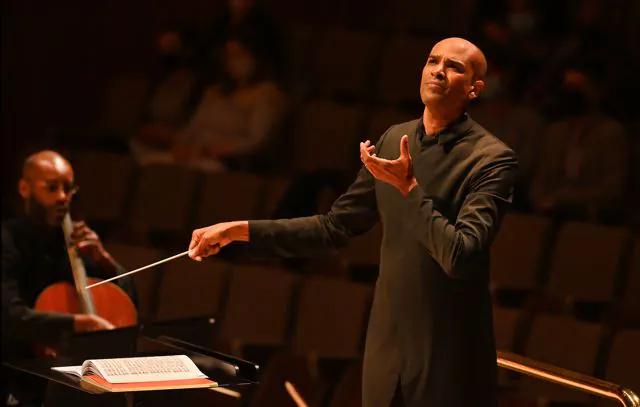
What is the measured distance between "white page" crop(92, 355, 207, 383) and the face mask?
2.05 metres

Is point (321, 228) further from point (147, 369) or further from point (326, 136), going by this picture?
point (326, 136)

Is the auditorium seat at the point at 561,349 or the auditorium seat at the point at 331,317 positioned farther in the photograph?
the auditorium seat at the point at 331,317

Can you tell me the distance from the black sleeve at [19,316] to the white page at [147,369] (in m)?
0.47

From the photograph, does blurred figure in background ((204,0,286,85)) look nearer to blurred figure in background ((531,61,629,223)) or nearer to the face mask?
the face mask

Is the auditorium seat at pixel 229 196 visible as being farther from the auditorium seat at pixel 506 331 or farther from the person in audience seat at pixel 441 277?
the person in audience seat at pixel 441 277

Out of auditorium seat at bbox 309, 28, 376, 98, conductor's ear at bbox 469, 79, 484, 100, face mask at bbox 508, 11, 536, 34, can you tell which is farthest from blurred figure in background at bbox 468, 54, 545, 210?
conductor's ear at bbox 469, 79, 484, 100

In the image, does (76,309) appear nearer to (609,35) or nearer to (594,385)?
(594,385)

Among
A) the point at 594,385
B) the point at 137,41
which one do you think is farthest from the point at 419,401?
the point at 137,41

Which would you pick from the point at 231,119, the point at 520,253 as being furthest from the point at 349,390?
the point at 231,119

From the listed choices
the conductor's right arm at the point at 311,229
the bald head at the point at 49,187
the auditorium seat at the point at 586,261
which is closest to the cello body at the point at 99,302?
the bald head at the point at 49,187

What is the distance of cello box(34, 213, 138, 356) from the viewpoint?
Answer: 87.1 inches

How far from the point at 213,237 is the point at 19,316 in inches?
28.1

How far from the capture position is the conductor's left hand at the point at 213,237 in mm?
1678

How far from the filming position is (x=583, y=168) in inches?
113
